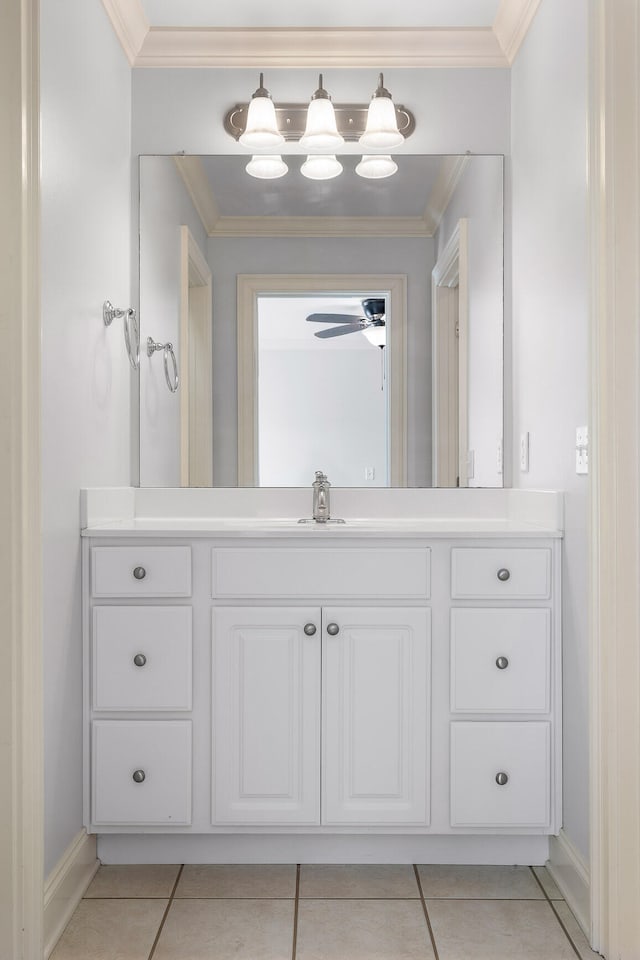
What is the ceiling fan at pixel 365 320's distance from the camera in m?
2.46

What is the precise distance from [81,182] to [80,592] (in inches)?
40.6

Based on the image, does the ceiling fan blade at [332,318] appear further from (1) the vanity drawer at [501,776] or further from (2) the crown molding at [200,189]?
(1) the vanity drawer at [501,776]

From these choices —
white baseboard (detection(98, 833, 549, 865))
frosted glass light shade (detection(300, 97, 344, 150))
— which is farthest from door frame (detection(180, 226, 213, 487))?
white baseboard (detection(98, 833, 549, 865))

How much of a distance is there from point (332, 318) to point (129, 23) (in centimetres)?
104

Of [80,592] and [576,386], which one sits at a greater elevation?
[576,386]

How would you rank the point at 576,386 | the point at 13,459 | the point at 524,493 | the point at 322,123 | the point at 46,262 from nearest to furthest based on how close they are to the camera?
1. the point at 13,459
2. the point at 46,262
3. the point at 576,386
4. the point at 524,493
5. the point at 322,123

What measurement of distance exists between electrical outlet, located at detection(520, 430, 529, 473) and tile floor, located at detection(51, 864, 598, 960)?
108 cm

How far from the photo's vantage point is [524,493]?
2.24m

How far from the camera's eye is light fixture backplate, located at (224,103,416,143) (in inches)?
96.8

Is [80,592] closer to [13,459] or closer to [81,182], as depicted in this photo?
[13,459]

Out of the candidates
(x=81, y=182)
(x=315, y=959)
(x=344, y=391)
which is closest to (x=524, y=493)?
(x=344, y=391)

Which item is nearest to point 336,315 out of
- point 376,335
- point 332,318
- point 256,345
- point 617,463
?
point 332,318

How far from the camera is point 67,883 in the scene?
178 centimetres

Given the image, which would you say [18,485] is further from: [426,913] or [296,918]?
[426,913]
